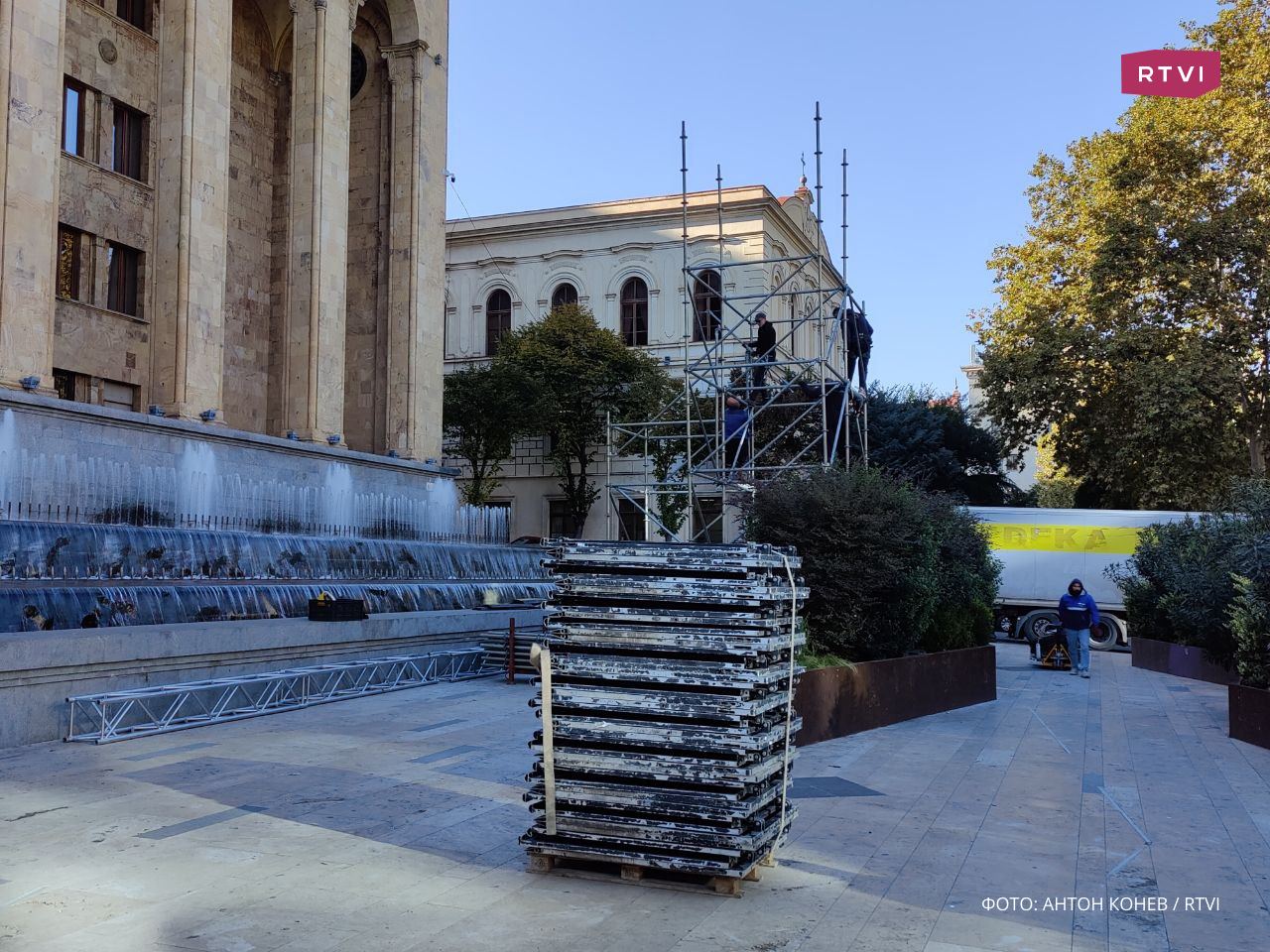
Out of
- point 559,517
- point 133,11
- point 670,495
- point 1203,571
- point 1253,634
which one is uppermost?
point 133,11

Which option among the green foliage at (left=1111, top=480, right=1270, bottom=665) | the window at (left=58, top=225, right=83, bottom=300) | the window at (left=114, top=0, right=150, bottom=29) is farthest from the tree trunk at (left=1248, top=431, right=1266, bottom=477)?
the window at (left=114, top=0, right=150, bottom=29)

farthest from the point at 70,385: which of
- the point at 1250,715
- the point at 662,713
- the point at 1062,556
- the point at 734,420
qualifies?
the point at 1062,556

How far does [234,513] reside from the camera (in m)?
20.0

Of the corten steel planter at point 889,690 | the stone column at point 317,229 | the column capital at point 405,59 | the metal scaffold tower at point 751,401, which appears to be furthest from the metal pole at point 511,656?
the column capital at point 405,59

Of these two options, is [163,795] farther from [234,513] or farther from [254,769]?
[234,513]

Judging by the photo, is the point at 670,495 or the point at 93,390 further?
the point at 670,495

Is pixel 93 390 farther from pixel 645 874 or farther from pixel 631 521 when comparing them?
pixel 631 521

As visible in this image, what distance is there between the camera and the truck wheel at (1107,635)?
2806 centimetres

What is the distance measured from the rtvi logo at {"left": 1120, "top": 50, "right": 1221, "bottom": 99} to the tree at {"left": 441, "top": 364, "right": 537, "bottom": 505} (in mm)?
21065

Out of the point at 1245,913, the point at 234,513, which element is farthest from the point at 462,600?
the point at 1245,913

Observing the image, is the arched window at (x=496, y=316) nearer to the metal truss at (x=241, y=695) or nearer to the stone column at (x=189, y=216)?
the stone column at (x=189, y=216)

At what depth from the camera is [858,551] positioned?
11906 millimetres

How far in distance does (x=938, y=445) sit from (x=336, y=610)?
89.4ft

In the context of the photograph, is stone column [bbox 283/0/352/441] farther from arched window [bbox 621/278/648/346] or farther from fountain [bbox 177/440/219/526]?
arched window [bbox 621/278/648/346]
